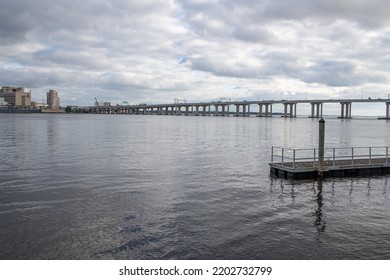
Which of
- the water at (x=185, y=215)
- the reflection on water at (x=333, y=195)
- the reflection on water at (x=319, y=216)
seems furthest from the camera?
the reflection on water at (x=333, y=195)

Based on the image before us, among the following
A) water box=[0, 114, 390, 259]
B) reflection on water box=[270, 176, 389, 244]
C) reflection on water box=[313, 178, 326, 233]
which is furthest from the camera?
reflection on water box=[270, 176, 389, 244]

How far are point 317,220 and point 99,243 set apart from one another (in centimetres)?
1123

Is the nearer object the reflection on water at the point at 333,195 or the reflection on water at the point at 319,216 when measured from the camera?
the reflection on water at the point at 319,216

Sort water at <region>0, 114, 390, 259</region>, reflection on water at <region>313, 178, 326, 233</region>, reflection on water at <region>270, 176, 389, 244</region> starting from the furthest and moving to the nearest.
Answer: reflection on water at <region>270, 176, 389, 244</region>, reflection on water at <region>313, 178, 326, 233</region>, water at <region>0, 114, 390, 259</region>

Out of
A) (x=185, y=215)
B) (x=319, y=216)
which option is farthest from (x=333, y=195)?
(x=185, y=215)

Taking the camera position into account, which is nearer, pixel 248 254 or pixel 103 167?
pixel 248 254

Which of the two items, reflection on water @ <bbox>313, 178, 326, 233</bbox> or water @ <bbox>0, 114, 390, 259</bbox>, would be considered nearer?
water @ <bbox>0, 114, 390, 259</bbox>

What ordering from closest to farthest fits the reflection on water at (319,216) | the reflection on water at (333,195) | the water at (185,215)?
the water at (185,215)
the reflection on water at (319,216)
the reflection on water at (333,195)

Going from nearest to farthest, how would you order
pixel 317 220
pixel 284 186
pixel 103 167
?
pixel 317 220 < pixel 284 186 < pixel 103 167

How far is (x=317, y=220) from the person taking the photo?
20.5 meters

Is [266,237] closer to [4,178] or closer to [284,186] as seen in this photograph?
[284,186]

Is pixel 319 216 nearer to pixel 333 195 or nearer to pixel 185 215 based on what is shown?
pixel 333 195

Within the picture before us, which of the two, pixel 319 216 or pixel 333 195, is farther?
pixel 333 195
